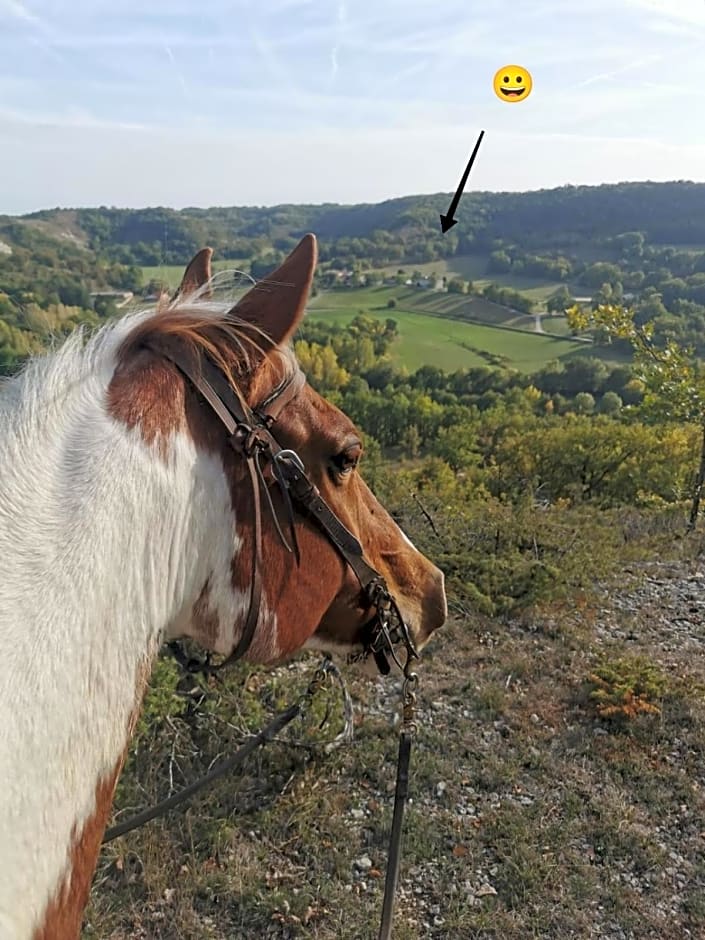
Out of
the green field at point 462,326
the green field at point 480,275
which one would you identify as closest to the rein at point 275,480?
the green field at point 462,326

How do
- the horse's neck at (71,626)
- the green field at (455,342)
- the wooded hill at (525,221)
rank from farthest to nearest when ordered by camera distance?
the wooded hill at (525,221) → the green field at (455,342) → the horse's neck at (71,626)

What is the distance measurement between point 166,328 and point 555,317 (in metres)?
68.3

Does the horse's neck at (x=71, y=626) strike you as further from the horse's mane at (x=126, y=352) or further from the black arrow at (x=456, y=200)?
the black arrow at (x=456, y=200)

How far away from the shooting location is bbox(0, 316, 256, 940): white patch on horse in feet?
3.61

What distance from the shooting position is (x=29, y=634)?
1.11 metres

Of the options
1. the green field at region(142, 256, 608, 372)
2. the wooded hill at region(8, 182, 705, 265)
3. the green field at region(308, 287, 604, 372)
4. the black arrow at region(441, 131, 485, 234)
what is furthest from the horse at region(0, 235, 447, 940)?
the wooded hill at region(8, 182, 705, 265)

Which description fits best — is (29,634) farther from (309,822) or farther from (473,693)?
(473,693)

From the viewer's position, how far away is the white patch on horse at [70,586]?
3.61 ft

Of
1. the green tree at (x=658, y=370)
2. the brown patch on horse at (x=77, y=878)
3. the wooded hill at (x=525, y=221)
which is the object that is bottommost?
the green tree at (x=658, y=370)

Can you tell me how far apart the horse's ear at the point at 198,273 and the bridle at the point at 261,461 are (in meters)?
0.42

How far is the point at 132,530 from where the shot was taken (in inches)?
48.9

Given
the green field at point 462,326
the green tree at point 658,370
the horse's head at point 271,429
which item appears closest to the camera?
the horse's head at point 271,429

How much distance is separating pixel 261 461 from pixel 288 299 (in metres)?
0.38

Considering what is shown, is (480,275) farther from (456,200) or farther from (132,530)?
(132,530)
